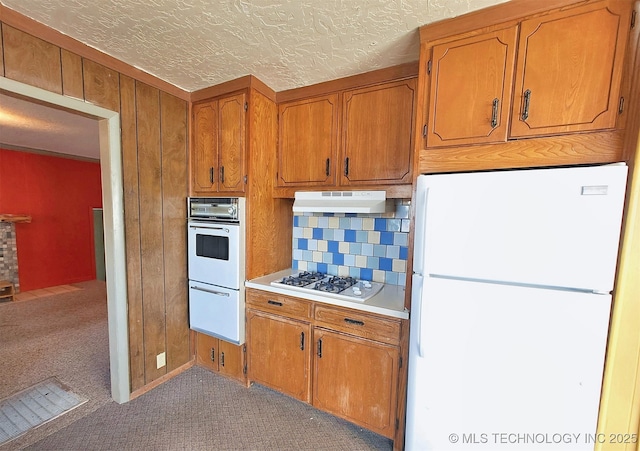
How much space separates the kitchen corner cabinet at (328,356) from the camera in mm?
1585

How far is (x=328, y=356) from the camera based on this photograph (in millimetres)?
1759

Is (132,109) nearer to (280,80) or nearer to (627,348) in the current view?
(280,80)

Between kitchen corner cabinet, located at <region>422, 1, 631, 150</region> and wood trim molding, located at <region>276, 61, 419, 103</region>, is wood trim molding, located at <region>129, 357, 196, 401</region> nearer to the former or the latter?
wood trim molding, located at <region>276, 61, 419, 103</region>

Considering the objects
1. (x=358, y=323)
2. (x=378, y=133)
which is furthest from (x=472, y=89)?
(x=358, y=323)

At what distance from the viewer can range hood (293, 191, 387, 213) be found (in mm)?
1724

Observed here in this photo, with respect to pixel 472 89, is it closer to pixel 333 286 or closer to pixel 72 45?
pixel 333 286

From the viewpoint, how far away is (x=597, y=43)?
1.07 meters

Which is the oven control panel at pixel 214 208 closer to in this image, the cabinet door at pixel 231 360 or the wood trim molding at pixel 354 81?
the wood trim molding at pixel 354 81

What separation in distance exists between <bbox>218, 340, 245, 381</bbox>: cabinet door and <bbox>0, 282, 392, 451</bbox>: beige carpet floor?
82 millimetres

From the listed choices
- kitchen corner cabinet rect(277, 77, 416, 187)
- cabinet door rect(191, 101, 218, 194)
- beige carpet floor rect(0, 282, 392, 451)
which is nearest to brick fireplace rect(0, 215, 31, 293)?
beige carpet floor rect(0, 282, 392, 451)

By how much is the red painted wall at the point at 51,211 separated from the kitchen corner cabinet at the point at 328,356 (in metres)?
4.69

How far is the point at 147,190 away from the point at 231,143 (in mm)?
717

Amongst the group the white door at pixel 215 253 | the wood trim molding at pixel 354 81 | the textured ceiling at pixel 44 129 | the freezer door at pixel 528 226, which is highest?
the wood trim molding at pixel 354 81

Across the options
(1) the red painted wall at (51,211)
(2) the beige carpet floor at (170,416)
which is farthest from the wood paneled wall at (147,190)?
(1) the red painted wall at (51,211)
